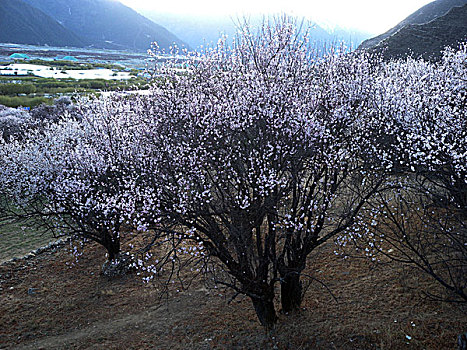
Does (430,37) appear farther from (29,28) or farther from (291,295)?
(29,28)

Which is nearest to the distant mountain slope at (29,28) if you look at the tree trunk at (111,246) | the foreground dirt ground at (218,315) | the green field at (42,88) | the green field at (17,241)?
the green field at (42,88)

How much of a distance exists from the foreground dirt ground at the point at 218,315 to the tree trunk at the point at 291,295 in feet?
1.03

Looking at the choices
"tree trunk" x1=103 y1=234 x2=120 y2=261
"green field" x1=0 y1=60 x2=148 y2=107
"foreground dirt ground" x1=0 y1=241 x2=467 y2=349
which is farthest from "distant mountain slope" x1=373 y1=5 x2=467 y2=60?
"green field" x1=0 y1=60 x2=148 y2=107

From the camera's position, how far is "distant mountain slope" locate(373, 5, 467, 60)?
2839 centimetres

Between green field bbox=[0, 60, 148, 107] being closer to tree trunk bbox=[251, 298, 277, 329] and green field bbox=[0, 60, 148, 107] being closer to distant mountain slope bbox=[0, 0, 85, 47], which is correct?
tree trunk bbox=[251, 298, 277, 329]

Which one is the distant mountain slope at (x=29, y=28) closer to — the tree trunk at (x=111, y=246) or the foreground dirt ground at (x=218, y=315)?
the tree trunk at (x=111, y=246)

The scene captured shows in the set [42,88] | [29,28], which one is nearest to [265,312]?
[42,88]

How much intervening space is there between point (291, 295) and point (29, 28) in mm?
176188

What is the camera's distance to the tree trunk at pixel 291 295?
896 centimetres

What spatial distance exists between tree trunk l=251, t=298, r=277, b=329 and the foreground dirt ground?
0.26 meters

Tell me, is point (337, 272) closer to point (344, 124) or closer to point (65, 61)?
point (344, 124)

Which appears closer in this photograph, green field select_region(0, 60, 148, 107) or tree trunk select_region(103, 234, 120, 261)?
tree trunk select_region(103, 234, 120, 261)

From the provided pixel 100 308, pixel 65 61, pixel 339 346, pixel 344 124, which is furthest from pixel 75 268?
pixel 65 61

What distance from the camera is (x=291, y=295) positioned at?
29.9ft
